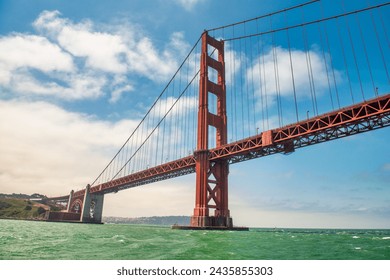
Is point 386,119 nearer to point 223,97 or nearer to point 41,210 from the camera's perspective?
point 223,97

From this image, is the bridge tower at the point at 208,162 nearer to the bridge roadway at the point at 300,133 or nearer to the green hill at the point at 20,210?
the bridge roadway at the point at 300,133

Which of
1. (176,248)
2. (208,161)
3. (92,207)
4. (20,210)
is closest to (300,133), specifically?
(208,161)

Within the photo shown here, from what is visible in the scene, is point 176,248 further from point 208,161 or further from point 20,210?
point 20,210

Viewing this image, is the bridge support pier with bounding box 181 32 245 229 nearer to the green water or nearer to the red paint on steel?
the red paint on steel

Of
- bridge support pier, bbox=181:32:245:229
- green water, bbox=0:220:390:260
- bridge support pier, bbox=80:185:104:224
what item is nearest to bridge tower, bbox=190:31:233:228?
bridge support pier, bbox=181:32:245:229

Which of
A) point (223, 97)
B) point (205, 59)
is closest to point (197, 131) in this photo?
point (223, 97)

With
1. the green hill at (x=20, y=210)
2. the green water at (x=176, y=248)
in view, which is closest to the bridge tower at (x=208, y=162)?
the green water at (x=176, y=248)
